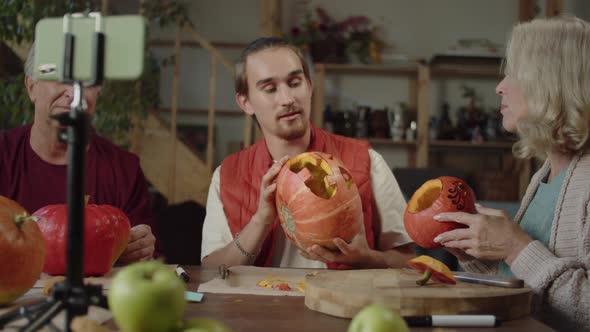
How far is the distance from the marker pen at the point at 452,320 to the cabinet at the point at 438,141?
4588mm

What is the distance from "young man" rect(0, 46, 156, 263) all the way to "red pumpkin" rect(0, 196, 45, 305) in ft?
2.52

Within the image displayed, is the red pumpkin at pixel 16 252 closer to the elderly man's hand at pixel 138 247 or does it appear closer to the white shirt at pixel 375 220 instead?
the elderly man's hand at pixel 138 247

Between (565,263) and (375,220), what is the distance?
2.37ft

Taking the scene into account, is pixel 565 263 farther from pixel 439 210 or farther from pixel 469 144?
pixel 469 144

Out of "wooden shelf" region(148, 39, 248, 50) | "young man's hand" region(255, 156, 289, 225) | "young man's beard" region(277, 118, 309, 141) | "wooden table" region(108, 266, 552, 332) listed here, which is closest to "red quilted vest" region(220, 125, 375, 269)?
"young man's beard" region(277, 118, 309, 141)

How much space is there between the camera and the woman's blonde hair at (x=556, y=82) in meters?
1.38

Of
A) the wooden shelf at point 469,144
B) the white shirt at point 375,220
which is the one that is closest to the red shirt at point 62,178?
the white shirt at point 375,220

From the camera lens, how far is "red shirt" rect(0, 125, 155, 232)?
1825 millimetres

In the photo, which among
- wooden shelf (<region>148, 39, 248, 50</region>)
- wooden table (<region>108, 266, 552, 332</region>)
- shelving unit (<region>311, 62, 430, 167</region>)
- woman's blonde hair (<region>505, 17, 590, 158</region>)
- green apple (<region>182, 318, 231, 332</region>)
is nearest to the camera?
green apple (<region>182, 318, 231, 332</region>)

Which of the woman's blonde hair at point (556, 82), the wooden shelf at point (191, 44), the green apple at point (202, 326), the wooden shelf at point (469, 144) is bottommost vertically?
the wooden shelf at point (469, 144)

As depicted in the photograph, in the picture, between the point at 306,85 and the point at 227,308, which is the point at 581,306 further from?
the point at 306,85

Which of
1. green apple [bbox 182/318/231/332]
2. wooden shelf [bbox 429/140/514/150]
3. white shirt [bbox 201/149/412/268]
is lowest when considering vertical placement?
wooden shelf [bbox 429/140/514/150]

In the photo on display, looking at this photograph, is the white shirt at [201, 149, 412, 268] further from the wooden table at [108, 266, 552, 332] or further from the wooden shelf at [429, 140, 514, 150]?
the wooden shelf at [429, 140, 514, 150]

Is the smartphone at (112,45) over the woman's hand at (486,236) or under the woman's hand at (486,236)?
over
